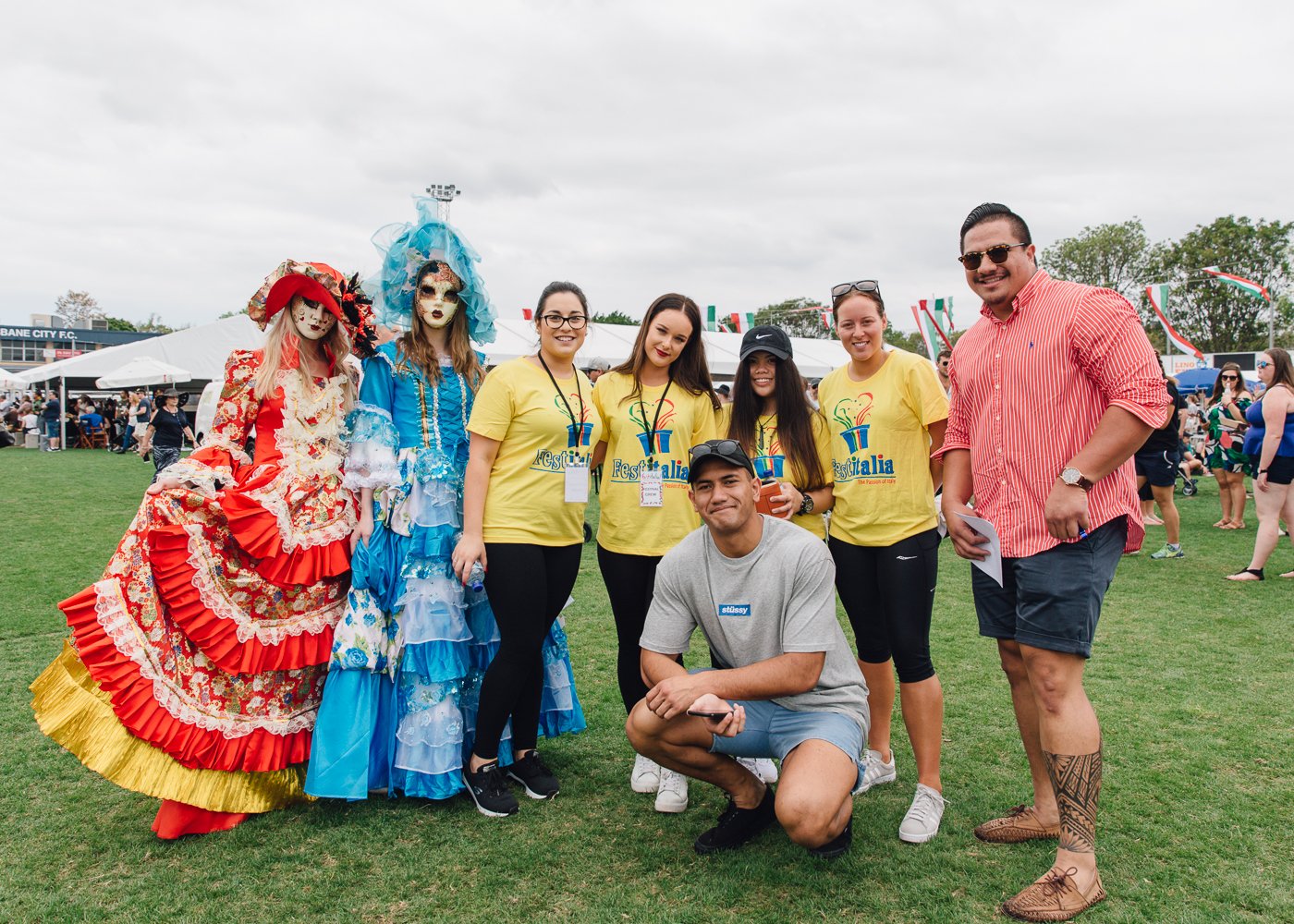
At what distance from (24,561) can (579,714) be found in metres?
6.69

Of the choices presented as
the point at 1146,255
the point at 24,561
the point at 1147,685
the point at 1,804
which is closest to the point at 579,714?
the point at 1,804

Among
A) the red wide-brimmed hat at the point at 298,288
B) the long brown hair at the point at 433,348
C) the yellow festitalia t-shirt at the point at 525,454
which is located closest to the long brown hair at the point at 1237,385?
the yellow festitalia t-shirt at the point at 525,454

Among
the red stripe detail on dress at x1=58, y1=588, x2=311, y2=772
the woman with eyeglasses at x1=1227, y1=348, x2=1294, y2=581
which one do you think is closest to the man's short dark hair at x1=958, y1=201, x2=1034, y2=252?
the red stripe detail on dress at x1=58, y1=588, x2=311, y2=772

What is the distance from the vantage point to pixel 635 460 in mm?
3445

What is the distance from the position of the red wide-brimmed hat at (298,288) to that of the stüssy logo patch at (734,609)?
195 cm

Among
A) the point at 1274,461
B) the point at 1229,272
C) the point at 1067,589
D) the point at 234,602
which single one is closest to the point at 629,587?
the point at 234,602

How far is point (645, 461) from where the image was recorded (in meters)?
3.43

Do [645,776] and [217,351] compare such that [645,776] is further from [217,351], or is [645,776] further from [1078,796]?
[217,351]

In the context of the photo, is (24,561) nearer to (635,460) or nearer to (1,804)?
(1,804)

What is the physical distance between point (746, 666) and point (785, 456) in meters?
0.91

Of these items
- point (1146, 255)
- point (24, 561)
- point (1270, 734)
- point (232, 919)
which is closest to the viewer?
point (232, 919)

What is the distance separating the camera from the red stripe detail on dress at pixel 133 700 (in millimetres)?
2916

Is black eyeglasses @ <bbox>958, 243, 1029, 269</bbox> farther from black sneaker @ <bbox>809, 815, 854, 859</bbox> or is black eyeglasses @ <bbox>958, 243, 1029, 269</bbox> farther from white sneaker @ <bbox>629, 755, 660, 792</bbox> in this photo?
white sneaker @ <bbox>629, 755, 660, 792</bbox>

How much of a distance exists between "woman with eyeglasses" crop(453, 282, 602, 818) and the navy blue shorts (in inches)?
63.6
